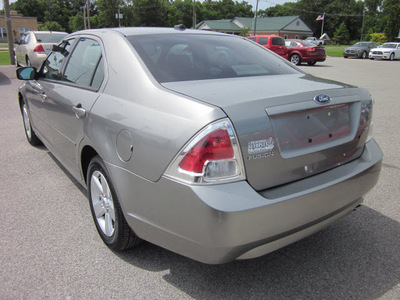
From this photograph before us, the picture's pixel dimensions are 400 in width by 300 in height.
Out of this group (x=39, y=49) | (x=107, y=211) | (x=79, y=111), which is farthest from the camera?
(x=39, y=49)

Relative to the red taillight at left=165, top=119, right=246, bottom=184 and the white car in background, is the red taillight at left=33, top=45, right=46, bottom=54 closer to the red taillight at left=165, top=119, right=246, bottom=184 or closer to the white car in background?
the red taillight at left=165, top=119, right=246, bottom=184

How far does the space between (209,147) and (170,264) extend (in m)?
1.11

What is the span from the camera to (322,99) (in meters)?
2.23

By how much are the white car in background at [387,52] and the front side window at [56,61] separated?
3328 centimetres

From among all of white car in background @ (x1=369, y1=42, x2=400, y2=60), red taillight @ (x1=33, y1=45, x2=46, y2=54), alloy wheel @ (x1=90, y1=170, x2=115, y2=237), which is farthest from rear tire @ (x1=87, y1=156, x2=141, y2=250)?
white car in background @ (x1=369, y1=42, x2=400, y2=60)

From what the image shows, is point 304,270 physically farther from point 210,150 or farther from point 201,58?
point 201,58

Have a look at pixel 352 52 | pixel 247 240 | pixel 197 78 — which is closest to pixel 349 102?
pixel 197 78

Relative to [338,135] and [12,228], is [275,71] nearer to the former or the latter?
[338,135]

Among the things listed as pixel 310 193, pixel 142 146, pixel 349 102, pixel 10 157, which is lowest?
pixel 10 157

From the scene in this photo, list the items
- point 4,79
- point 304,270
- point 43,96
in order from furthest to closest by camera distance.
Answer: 1. point 4,79
2. point 43,96
3. point 304,270

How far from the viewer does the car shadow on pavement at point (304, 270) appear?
2.26 m

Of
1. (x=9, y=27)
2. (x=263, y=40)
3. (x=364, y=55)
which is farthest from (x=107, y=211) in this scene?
(x=364, y=55)

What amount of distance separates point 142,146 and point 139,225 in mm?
523

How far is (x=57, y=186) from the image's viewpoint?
393cm
